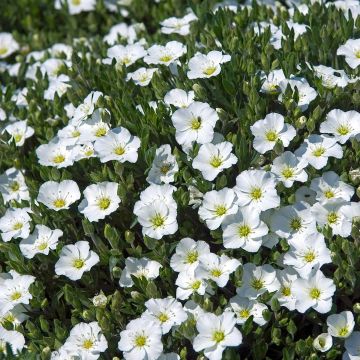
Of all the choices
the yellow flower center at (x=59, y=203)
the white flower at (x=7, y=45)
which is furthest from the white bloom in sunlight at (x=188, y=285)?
the white flower at (x=7, y=45)

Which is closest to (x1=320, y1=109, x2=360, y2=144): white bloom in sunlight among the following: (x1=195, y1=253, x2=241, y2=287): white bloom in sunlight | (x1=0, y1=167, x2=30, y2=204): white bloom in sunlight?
(x1=195, y1=253, x2=241, y2=287): white bloom in sunlight

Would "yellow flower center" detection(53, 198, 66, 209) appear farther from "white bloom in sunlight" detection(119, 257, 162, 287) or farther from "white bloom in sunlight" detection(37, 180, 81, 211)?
"white bloom in sunlight" detection(119, 257, 162, 287)

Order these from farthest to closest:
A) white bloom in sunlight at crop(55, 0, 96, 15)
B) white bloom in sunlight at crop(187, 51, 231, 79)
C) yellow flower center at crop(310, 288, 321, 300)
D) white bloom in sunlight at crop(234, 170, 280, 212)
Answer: white bloom in sunlight at crop(55, 0, 96, 15), white bloom in sunlight at crop(187, 51, 231, 79), white bloom in sunlight at crop(234, 170, 280, 212), yellow flower center at crop(310, 288, 321, 300)

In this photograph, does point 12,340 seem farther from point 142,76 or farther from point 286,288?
point 142,76

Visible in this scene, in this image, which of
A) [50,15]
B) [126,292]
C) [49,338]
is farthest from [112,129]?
[50,15]

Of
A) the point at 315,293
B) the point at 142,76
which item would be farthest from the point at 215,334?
the point at 142,76
